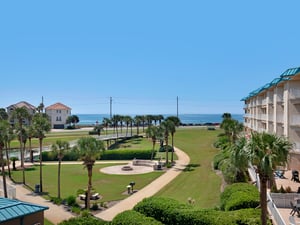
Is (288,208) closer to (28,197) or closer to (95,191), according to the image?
(95,191)

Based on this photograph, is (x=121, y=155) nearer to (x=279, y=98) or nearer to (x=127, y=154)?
(x=127, y=154)

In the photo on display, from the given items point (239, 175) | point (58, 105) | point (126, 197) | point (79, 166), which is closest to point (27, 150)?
point (79, 166)

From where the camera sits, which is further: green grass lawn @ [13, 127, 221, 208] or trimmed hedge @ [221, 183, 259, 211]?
green grass lawn @ [13, 127, 221, 208]

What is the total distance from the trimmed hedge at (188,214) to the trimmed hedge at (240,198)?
116 cm

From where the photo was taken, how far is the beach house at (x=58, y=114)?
424 feet

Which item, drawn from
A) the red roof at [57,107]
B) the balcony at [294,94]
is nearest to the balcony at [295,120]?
the balcony at [294,94]

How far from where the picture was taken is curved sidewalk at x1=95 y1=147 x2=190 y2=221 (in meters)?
Result: 28.4

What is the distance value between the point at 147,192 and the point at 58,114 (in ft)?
338

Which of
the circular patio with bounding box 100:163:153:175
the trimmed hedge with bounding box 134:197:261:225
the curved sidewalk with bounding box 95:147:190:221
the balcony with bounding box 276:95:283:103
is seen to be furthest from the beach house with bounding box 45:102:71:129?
the trimmed hedge with bounding box 134:197:261:225

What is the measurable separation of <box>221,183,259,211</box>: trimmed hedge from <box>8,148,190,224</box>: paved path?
10.4 metres

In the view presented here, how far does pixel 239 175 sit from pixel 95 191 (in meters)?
17.3

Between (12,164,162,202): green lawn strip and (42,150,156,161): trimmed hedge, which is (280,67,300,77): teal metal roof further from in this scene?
(42,150,156,161): trimmed hedge

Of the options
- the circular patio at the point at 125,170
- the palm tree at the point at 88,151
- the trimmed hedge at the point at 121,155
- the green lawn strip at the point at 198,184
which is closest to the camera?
the palm tree at the point at 88,151

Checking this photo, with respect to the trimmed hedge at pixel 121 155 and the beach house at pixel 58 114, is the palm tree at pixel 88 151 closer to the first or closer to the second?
the trimmed hedge at pixel 121 155
